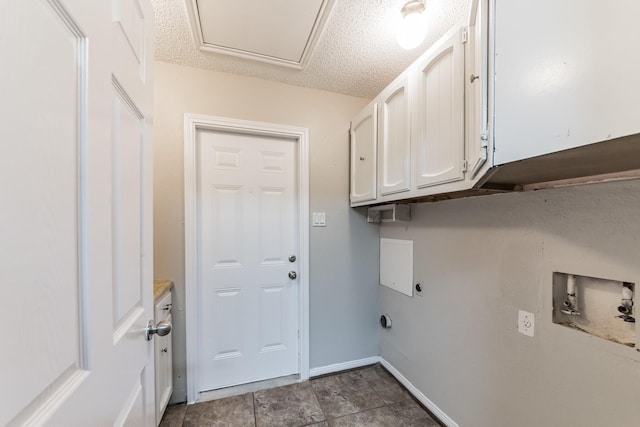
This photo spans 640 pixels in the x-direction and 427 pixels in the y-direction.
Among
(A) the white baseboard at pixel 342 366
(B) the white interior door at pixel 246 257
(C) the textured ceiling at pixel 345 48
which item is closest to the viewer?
(C) the textured ceiling at pixel 345 48

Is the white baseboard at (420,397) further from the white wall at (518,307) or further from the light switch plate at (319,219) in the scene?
the light switch plate at (319,219)

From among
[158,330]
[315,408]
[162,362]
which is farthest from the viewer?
[315,408]

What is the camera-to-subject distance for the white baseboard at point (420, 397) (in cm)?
156

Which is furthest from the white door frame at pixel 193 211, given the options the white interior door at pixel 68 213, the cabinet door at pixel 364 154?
the white interior door at pixel 68 213

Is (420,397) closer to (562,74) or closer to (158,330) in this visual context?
(158,330)

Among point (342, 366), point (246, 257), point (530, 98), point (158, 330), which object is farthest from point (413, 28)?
point (342, 366)

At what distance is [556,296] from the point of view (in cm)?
107

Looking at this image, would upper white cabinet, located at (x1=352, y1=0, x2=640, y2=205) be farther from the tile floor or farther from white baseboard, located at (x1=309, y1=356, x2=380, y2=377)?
white baseboard, located at (x1=309, y1=356, x2=380, y2=377)

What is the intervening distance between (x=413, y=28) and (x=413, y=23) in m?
0.02

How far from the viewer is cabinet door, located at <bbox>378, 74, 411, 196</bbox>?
1499mm

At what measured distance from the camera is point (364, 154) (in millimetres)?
1977

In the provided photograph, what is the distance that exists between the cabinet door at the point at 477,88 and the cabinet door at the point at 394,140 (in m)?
0.44

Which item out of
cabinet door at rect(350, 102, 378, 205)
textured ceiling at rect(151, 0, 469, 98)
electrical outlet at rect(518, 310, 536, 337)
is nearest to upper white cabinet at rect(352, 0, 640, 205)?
textured ceiling at rect(151, 0, 469, 98)

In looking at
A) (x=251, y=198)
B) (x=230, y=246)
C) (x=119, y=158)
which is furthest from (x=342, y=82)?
(x=119, y=158)
